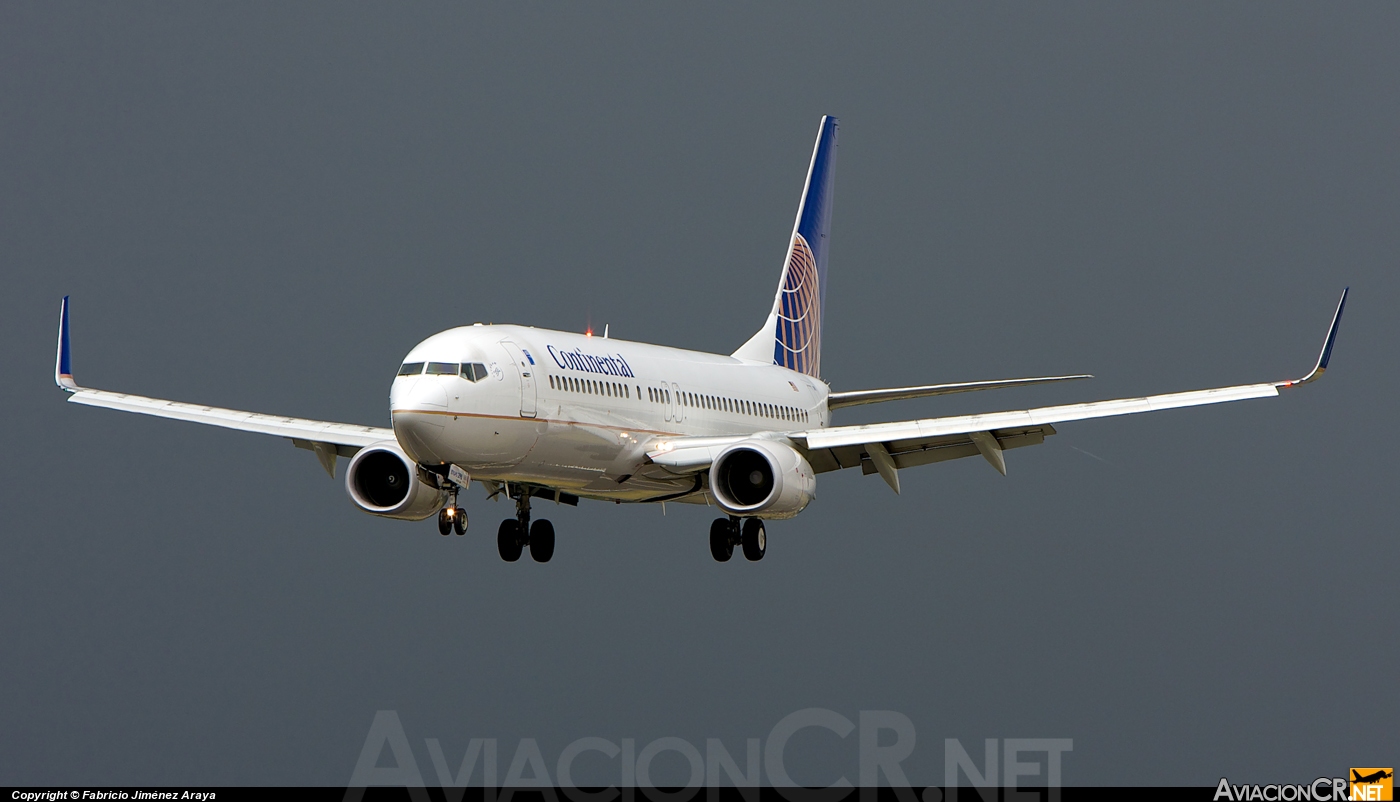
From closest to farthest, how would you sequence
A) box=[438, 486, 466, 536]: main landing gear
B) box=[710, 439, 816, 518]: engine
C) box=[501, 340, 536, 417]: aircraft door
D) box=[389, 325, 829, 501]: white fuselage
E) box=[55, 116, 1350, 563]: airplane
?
1. box=[389, 325, 829, 501]: white fuselage
2. box=[55, 116, 1350, 563]: airplane
3. box=[501, 340, 536, 417]: aircraft door
4. box=[438, 486, 466, 536]: main landing gear
5. box=[710, 439, 816, 518]: engine

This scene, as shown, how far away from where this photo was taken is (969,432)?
105 ft

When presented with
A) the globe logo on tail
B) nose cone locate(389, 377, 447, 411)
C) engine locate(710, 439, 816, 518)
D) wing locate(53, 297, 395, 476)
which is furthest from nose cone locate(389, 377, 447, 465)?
the globe logo on tail

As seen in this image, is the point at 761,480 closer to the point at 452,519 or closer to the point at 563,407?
the point at 563,407

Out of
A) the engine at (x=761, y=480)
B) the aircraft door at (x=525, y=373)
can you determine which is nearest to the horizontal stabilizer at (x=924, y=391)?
the engine at (x=761, y=480)

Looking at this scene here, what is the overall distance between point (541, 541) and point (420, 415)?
7763 mm

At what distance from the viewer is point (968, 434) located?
32500 mm

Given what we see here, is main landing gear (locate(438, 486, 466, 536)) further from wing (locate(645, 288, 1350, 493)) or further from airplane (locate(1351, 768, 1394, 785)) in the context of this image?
airplane (locate(1351, 768, 1394, 785))

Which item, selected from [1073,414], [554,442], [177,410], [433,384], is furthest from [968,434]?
[177,410]

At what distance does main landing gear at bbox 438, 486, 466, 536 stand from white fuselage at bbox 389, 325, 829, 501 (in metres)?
0.79

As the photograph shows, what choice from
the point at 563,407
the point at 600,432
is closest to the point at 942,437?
the point at 600,432

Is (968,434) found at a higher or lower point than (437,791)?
higher

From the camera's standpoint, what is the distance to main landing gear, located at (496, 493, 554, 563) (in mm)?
34188

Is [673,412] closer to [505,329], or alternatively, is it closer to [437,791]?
[505,329]

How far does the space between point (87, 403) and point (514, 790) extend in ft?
39.6
